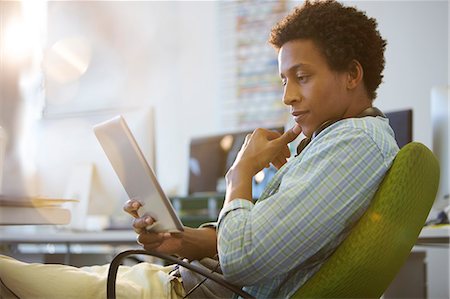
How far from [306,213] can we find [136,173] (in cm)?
38

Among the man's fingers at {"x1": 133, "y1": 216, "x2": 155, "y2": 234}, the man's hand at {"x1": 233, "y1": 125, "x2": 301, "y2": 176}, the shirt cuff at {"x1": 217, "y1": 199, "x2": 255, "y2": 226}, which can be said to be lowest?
the man's fingers at {"x1": 133, "y1": 216, "x2": 155, "y2": 234}

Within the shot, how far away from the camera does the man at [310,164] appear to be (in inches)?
37.7

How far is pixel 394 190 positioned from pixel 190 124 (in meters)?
3.62

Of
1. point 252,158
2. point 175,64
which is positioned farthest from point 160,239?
point 175,64

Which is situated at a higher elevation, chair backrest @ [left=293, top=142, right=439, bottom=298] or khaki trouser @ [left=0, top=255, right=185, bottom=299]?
chair backrest @ [left=293, top=142, right=439, bottom=298]

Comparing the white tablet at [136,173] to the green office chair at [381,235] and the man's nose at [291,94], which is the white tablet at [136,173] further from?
the man's nose at [291,94]

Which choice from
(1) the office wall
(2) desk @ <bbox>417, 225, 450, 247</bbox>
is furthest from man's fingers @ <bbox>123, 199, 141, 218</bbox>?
(1) the office wall

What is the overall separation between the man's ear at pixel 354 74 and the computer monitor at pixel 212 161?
171 centimetres

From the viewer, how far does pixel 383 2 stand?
392 cm

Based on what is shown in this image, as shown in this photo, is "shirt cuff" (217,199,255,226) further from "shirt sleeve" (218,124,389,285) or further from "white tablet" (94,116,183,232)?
"white tablet" (94,116,183,232)

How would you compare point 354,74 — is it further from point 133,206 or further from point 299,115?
point 133,206

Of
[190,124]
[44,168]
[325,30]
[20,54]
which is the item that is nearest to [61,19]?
[20,54]

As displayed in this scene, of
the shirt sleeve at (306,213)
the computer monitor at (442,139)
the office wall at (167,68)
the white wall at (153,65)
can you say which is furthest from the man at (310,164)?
the white wall at (153,65)

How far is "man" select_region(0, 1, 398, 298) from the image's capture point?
0.96 meters
